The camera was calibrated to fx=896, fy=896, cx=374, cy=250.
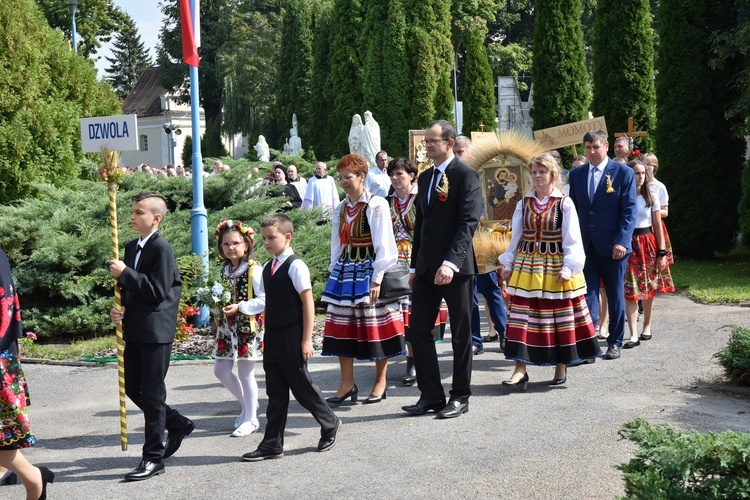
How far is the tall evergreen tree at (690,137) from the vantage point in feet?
53.8

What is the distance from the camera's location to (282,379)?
18.5ft

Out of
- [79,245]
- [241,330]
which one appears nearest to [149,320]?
[241,330]

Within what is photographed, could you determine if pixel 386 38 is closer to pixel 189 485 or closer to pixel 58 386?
pixel 58 386

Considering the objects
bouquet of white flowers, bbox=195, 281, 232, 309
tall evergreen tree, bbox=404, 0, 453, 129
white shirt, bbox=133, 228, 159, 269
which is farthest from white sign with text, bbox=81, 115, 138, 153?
tall evergreen tree, bbox=404, 0, 453, 129

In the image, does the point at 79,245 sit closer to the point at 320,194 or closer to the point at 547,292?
the point at 320,194

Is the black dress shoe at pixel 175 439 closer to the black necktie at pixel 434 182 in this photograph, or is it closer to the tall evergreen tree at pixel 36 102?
the black necktie at pixel 434 182

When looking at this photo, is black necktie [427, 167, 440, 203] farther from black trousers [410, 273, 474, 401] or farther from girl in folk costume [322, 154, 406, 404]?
black trousers [410, 273, 474, 401]

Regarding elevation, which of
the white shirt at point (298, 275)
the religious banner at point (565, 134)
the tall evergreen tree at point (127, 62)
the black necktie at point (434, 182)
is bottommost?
the white shirt at point (298, 275)

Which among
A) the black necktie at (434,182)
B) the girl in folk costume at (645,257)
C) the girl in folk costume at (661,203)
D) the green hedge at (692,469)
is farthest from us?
the girl in folk costume at (661,203)

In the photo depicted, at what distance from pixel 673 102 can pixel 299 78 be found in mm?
30676

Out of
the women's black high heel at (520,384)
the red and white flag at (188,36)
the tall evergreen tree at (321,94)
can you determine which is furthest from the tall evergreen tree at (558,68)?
the tall evergreen tree at (321,94)

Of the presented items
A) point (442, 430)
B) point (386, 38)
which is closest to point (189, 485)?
point (442, 430)

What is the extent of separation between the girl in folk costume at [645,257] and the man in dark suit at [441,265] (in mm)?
3307

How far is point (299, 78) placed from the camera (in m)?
45.3
